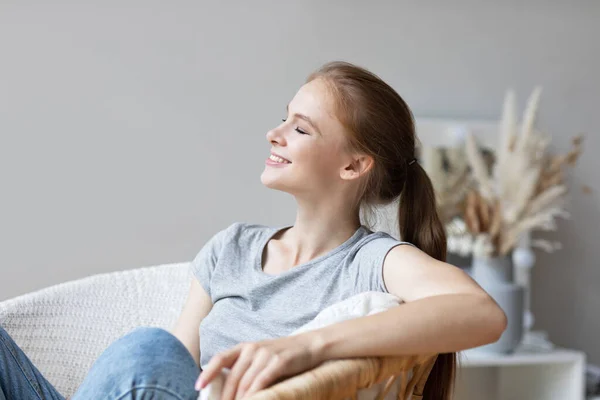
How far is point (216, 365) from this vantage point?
86cm

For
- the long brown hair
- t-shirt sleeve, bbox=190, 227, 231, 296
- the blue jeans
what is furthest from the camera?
t-shirt sleeve, bbox=190, 227, 231, 296

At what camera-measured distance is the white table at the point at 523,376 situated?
245 centimetres

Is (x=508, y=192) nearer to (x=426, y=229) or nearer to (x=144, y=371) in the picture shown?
(x=426, y=229)

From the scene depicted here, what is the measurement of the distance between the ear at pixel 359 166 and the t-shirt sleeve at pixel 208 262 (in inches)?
11.1

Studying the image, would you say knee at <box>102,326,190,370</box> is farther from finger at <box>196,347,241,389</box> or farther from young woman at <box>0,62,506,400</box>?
young woman at <box>0,62,506,400</box>

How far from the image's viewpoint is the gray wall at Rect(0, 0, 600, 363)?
7.18 feet

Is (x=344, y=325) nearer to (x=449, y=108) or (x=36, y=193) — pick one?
(x=36, y=193)

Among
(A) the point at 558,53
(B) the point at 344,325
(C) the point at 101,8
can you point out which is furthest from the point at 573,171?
(B) the point at 344,325

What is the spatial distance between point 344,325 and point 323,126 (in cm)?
50

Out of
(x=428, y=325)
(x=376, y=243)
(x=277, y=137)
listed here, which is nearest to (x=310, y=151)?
(x=277, y=137)

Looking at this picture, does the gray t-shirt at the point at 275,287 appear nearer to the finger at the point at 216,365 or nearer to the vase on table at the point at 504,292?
the finger at the point at 216,365

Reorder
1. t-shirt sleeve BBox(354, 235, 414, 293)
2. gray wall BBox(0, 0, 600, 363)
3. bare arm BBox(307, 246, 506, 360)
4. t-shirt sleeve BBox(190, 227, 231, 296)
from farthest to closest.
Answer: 1. gray wall BBox(0, 0, 600, 363)
2. t-shirt sleeve BBox(190, 227, 231, 296)
3. t-shirt sleeve BBox(354, 235, 414, 293)
4. bare arm BBox(307, 246, 506, 360)

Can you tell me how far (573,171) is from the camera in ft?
9.62

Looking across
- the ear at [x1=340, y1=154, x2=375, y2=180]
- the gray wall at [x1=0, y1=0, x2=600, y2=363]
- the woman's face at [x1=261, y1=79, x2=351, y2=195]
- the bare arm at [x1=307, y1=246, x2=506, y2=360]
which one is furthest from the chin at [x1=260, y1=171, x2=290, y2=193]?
the gray wall at [x1=0, y1=0, x2=600, y2=363]
